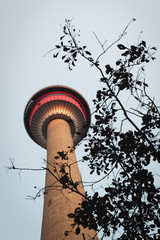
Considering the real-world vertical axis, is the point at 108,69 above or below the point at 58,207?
above

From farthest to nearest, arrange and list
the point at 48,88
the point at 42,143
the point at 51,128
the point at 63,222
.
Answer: the point at 42,143 → the point at 48,88 → the point at 51,128 → the point at 63,222

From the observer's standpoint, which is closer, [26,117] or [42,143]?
[26,117]

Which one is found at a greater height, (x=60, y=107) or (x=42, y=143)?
(x=60, y=107)

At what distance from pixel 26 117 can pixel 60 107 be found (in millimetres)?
4274

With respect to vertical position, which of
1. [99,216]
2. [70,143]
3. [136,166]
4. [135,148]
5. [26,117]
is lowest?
[99,216]

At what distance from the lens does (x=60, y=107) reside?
23625 mm

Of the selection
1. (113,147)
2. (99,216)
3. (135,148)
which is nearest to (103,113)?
(113,147)

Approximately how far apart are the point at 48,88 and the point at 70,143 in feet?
25.9

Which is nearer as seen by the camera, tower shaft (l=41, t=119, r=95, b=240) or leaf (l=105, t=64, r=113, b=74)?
leaf (l=105, t=64, r=113, b=74)

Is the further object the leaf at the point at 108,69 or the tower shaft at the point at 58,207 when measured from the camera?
the tower shaft at the point at 58,207

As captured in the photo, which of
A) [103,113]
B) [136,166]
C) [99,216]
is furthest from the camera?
[103,113]

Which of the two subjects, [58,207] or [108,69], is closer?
[108,69]

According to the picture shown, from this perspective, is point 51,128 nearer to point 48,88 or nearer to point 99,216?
point 48,88

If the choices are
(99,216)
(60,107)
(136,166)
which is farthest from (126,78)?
(60,107)
